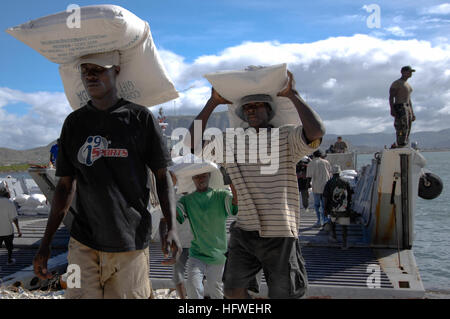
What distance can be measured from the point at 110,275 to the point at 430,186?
7.85 metres

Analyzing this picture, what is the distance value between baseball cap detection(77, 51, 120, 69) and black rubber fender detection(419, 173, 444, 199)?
7.48 m

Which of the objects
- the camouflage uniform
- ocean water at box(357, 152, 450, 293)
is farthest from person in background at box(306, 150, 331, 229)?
the camouflage uniform

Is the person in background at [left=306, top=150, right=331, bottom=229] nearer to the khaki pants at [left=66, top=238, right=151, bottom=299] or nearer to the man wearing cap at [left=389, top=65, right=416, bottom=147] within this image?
the man wearing cap at [left=389, top=65, right=416, bottom=147]

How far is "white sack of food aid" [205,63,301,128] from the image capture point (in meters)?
2.94

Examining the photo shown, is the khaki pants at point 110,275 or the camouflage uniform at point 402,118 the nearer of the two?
the khaki pants at point 110,275

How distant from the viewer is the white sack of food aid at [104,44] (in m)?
2.53

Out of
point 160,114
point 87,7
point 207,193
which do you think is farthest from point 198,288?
point 160,114

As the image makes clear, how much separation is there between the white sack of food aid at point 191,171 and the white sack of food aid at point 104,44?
1.11m

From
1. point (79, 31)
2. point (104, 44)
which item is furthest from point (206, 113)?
point (79, 31)

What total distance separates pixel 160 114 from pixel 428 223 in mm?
15666

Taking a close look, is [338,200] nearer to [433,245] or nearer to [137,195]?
[137,195]

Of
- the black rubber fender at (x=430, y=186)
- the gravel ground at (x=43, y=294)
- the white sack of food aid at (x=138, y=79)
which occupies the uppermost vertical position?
the white sack of food aid at (x=138, y=79)

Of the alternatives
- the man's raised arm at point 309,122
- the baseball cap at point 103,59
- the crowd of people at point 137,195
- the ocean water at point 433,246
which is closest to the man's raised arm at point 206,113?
the crowd of people at point 137,195

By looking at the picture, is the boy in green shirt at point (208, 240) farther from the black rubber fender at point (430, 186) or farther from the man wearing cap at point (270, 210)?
the black rubber fender at point (430, 186)
